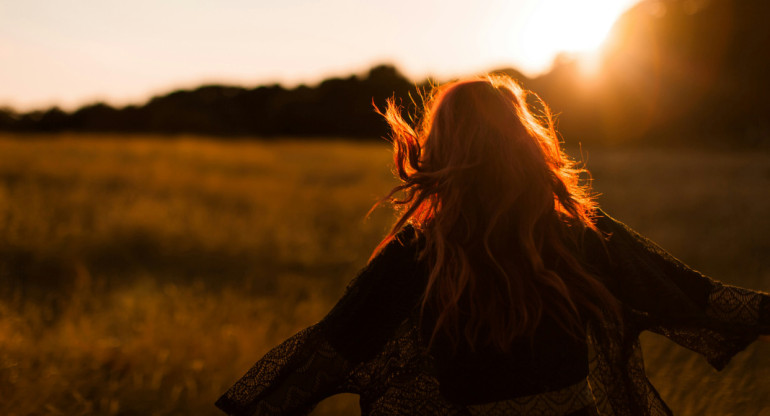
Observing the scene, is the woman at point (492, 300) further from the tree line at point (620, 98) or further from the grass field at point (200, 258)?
the tree line at point (620, 98)

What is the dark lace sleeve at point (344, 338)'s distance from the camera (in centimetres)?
158

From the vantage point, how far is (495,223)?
1.50 metres

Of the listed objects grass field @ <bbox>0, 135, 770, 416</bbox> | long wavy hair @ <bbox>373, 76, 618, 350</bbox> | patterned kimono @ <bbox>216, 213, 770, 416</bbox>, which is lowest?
grass field @ <bbox>0, 135, 770, 416</bbox>

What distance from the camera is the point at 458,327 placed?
1.46 m

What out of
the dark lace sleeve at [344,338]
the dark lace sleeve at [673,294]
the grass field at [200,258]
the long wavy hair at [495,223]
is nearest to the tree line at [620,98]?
the grass field at [200,258]

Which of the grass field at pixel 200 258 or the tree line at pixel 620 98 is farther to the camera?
the tree line at pixel 620 98

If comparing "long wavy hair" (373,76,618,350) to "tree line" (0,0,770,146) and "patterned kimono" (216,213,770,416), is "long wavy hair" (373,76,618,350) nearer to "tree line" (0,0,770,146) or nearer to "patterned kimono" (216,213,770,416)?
"patterned kimono" (216,213,770,416)

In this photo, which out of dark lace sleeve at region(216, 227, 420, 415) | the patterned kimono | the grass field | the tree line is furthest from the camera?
the tree line

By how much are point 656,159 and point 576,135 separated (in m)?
6.42

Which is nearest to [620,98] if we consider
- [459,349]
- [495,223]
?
[495,223]

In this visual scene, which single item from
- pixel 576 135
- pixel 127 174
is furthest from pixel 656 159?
pixel 127 174

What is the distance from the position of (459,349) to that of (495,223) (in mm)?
378

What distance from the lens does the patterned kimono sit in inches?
57.0

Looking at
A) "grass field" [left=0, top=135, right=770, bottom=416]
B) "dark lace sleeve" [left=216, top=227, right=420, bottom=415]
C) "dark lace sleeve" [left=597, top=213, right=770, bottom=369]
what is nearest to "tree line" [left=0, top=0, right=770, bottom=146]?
"grass field" [left=0, top=135, right=770, bottom=416]
